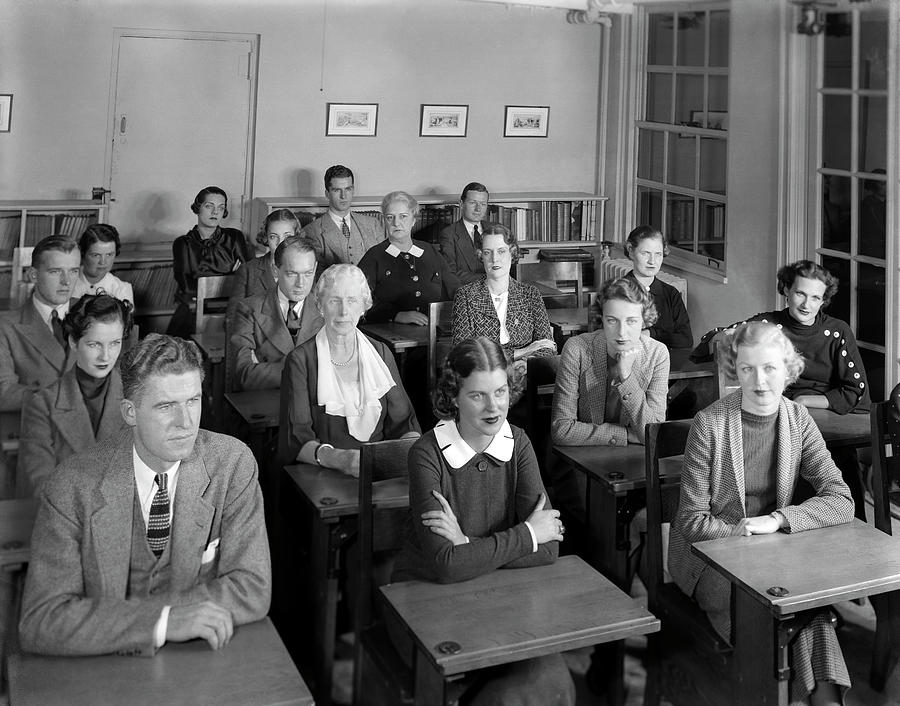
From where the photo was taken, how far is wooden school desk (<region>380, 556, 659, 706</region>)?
1.81 m

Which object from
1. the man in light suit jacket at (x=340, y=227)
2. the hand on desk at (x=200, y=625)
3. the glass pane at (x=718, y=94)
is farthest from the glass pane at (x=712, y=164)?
the hand on desk at (x=200, y=625)

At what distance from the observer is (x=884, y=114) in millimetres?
4477

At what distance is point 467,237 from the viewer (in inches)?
247

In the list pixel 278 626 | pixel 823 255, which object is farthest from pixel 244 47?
pixel 278 626

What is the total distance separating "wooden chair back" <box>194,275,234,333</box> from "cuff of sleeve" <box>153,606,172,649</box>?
2.90 meters

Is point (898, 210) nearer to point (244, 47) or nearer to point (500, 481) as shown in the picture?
point (500, 481)

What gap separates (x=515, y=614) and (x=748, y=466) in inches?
34.9

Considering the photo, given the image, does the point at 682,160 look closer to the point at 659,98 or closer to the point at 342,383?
the point at 659,98

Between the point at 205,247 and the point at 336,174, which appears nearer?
the point at 205,247

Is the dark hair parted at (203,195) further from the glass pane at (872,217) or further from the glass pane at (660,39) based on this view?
the glass pane at (872,217)

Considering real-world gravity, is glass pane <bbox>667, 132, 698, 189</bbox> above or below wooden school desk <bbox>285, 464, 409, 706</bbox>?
above

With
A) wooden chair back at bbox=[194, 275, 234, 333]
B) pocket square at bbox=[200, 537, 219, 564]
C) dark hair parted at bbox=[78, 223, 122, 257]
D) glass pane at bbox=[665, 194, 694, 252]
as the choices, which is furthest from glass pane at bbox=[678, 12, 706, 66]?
pocket square at bbox=[200, 537, 219, 564]

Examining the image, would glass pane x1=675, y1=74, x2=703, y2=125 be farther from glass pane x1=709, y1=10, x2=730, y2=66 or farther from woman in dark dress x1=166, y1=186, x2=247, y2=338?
woman in dark dress x1=166, y1=186, x2=247, y2=338

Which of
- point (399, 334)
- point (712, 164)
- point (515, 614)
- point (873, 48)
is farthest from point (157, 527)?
point (712, 164)
